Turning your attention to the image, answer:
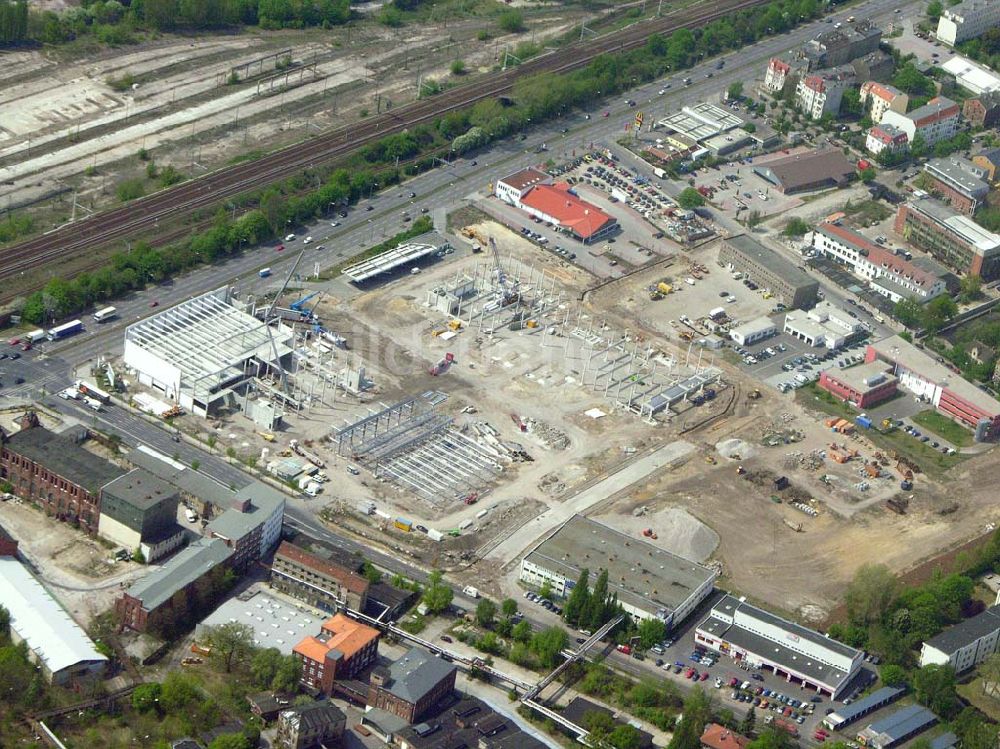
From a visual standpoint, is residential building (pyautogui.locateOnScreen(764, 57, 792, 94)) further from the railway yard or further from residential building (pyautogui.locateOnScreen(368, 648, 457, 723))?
residential building (pyautogui.locateOnScreen(368, 648, 457, 723))

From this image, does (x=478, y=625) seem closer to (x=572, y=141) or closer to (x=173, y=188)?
(x=173, y=188)

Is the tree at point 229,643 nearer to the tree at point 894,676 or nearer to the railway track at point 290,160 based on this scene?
the tree at point 894,676

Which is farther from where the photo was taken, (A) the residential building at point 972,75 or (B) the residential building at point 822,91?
(A) the residential building at point 972,75

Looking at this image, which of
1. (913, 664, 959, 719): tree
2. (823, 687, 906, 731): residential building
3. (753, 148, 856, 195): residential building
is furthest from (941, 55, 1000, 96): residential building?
(823, 687, 906, 731): residential building

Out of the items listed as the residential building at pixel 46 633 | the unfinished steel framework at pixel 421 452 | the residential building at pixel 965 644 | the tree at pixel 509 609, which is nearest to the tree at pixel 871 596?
the residential building at pixel 965 644

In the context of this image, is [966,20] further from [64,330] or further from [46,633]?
[46,633]

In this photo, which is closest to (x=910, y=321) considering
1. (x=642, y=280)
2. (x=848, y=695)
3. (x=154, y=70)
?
(x=642, y=280)
